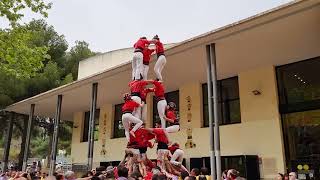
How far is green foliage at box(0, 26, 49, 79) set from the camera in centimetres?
1232

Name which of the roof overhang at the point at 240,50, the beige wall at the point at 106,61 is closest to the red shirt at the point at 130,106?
the roof overhang at the point at 240,50

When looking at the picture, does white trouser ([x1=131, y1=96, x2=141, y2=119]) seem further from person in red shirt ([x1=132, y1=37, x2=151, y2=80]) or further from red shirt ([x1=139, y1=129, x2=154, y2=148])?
person in red shirt ([x1=132, y1=37, x2=151, y2=80])

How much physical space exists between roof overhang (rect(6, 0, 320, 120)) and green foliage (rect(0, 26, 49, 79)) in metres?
2.05

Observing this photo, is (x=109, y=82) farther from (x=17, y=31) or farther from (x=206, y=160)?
(x=206, y=160)

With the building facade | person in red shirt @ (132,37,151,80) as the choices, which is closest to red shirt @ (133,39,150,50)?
person in red shirt @ (132,37,151,80)

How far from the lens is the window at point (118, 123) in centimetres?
1876

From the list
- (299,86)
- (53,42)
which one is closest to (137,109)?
(299,86)

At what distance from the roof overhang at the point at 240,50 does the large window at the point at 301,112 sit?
0.52 meters

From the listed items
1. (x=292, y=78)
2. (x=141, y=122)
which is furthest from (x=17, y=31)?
(x=292, y=78)

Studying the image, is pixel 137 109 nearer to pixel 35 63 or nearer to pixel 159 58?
pixel 159 58

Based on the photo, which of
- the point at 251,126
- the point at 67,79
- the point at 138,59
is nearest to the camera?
the point at 138,59

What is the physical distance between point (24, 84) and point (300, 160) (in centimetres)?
1516

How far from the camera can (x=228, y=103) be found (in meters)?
14.4

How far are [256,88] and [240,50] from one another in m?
2.48
